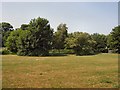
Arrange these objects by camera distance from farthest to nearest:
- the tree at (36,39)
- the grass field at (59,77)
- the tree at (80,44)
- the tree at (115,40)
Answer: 1. the tree at (115,40)
2. the tree at (80,44)
3. the tree at (36,39)
4. the grass field at (59,77)

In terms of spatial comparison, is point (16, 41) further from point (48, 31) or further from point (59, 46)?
point (59, 46)

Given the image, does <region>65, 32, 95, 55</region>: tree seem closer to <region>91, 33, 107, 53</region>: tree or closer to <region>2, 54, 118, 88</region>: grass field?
<region>91, 33, 107, 53</region>: tree

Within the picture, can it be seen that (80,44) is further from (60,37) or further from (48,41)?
(48,41)

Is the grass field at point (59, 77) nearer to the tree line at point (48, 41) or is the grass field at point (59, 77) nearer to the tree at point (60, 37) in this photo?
the tree line at point (48, 41)

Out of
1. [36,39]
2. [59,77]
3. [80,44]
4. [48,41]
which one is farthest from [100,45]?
[59,77]

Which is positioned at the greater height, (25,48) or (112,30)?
(112,30)

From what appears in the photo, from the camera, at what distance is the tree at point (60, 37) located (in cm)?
8679

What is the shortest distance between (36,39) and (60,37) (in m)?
19.2

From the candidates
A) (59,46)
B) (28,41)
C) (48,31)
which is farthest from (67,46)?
(28,41)

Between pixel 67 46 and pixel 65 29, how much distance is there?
14844 mm

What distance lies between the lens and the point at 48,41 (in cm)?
7556

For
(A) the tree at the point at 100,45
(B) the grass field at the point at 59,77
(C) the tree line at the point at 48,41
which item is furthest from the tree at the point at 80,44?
(B) the grass field at the point at 59,77

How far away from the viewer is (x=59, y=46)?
87.8 meters

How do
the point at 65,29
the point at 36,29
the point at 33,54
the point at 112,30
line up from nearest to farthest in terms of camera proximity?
the point at 33,54
the point at 36,29
the point at 112,30
the point at 65,29
